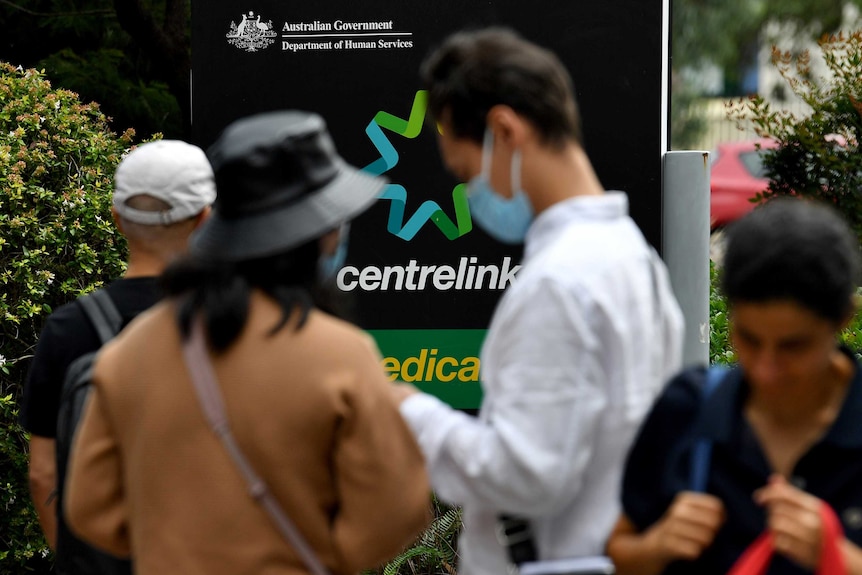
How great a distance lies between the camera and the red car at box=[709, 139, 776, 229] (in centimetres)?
1545

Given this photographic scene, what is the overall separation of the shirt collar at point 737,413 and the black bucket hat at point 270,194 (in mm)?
759

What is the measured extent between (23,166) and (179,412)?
305cm

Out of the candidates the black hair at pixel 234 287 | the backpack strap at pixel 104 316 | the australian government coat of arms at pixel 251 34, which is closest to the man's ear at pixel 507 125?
the black hair at pixel 234 287

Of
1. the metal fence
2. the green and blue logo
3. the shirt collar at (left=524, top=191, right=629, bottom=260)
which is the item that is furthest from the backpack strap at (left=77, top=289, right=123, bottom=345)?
the metal fence

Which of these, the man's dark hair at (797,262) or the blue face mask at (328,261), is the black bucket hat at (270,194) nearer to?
the blue face mask at (328,261)

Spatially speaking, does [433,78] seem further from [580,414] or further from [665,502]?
[665,502]

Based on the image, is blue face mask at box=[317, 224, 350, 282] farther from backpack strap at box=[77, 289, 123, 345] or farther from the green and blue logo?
the green and blue logo

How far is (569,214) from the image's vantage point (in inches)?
91.3

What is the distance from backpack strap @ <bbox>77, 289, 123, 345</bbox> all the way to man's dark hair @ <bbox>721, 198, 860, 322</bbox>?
163 cm

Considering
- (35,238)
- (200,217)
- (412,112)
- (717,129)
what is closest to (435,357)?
(412,112)

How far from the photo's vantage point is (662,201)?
4.75 m

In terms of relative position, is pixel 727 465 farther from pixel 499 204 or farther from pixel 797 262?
pixel 499 204

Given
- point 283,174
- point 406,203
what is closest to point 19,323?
point 406,203

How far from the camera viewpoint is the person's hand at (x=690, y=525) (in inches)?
72.2
